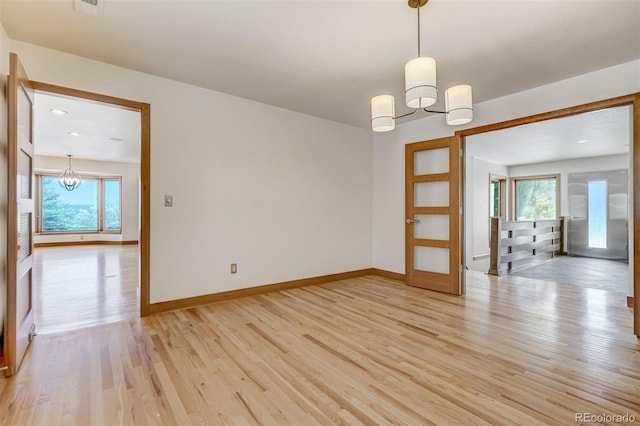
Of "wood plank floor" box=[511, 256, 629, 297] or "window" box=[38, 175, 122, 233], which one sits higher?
"window" box=[38, 175, 122, 233]

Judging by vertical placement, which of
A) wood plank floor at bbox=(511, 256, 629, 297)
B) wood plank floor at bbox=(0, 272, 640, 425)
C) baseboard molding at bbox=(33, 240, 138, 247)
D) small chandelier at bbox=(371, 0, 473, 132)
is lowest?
wood plank floor at bbox=(511, 256, 629, 297)

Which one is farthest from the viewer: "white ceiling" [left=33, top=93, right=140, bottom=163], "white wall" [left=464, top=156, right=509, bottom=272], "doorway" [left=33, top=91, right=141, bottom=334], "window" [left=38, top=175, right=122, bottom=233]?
"window" [left=38, top=175, right=122, bottom=233]

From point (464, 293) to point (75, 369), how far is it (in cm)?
411

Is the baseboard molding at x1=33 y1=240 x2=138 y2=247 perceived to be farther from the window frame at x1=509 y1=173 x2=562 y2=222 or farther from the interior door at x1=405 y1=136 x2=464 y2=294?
the window frame at x1=509 y1=173 x2=562 y2=222

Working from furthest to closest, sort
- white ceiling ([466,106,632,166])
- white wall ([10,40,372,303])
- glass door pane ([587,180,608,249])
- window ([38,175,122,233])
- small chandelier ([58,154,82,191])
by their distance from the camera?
window ([38,175,122,233]) → small chandelier ([58,154,82,191]) → glass door pane ([587,180,608,249]) → white ceiling ([466,106,632,166]) → white wall ([10,40,372,303])

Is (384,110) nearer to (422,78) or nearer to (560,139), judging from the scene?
(422,78)

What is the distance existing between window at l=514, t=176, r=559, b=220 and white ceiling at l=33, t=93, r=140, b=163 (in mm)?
9675

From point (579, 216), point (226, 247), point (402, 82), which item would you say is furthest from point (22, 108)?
point (579, 216)

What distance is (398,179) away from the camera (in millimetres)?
4789

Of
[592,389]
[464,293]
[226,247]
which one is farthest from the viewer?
[464,293]

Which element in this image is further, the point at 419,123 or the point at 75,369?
the point at 419,123

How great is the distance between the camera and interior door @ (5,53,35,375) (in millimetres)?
1961

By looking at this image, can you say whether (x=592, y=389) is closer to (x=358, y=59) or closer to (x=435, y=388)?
(x=435, y=388)

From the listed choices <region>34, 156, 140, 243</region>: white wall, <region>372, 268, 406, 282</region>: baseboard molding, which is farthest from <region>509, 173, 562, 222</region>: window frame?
<region>34, 156, 140, 243</region>: white wall
